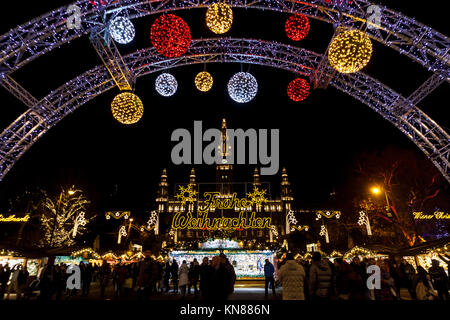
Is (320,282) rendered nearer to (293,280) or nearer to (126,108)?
(293,280)

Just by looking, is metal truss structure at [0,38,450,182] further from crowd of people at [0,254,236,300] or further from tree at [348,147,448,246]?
tree at [348,147,448,246]

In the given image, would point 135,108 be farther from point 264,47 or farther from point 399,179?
point 399,179

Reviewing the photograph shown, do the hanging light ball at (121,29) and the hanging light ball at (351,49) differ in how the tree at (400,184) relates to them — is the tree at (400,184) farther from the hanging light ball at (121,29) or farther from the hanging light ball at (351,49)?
the hanging light ball at (121,29)

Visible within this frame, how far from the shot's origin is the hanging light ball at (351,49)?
6598 mm

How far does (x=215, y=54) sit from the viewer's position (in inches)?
490

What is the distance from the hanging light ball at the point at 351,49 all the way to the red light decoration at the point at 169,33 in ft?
12.0

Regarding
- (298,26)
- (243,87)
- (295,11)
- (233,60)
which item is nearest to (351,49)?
(298,26)

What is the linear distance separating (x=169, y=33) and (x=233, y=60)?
6.56 metres

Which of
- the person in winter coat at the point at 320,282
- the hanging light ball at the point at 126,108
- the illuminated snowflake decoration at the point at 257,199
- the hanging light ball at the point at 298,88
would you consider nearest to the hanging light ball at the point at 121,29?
the hanging light ball at the point at 126,108

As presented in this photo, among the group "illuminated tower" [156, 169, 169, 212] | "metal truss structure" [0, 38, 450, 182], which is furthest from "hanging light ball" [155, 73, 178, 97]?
"illuminated tower" [156, 169, 169, 212]

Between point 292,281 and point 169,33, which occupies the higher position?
point 169,33

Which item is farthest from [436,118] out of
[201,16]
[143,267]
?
[143,267]

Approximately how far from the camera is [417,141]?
11812 millimetres
